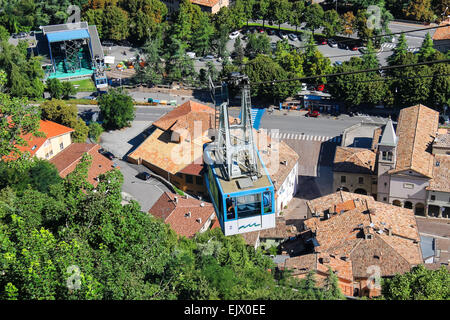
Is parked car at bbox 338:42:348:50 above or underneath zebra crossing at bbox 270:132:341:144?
above

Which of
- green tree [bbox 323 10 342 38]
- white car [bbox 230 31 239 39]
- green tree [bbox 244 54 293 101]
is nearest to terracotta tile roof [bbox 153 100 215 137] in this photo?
green tree [bbox 244 54 293 101]

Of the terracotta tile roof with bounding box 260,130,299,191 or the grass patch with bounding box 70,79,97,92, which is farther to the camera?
the grass patch with bounding box 70,79,97,92

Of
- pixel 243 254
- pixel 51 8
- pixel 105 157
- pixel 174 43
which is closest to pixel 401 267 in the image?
pixel 243 254

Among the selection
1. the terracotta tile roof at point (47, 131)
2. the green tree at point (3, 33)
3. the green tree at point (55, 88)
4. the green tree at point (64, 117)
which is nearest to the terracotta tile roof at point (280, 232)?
the terracotta tile roof at point (47, 131)

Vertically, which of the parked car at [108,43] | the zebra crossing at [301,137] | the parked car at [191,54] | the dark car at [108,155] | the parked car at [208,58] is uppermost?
the parked car at [108,43]

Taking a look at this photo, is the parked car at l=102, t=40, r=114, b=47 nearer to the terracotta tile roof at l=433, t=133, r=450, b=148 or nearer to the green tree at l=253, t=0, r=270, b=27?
the green tree at l=253, t=0, r=270, b=27

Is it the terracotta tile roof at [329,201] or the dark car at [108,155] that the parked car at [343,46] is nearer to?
the dark car at [108,155]
